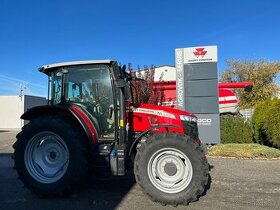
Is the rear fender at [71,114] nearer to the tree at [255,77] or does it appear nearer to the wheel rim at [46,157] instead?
the wheel rim at [46,157]

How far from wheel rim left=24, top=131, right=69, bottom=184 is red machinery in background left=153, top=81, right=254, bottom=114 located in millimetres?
9531

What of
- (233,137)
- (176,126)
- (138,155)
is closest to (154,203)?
(138,155)

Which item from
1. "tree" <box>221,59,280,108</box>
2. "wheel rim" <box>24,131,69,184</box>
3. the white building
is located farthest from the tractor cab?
the white building

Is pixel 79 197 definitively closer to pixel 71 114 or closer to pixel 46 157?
pixel 46 157

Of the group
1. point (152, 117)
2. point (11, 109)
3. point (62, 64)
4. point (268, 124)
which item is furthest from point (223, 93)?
point (11, 109)

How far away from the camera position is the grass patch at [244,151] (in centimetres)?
1136

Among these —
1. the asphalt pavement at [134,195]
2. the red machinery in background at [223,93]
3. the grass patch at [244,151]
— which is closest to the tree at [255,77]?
the red machinery in background at [223,93]

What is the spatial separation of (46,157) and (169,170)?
7.58ft

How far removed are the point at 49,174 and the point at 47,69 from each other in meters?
2.01

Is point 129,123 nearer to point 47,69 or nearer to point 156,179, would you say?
point 156,179

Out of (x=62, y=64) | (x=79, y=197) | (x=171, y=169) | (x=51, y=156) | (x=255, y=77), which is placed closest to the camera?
(x=171, y=169)

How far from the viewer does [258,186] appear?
7.06 meters

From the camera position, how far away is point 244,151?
461 inches

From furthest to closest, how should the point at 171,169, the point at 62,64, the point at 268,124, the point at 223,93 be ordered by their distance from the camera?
the point at 223,93
the point at 268,124
the point at 62,64
the point at 171,169
